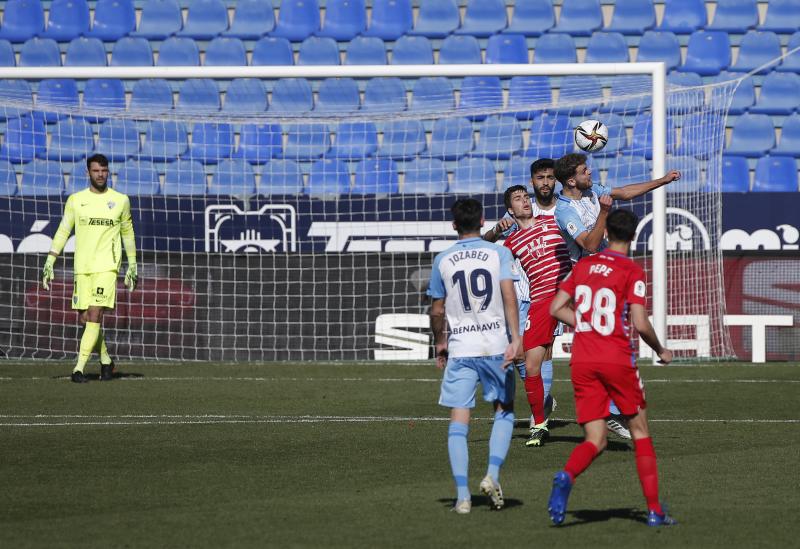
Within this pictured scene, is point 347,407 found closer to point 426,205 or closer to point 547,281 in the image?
point 547,281

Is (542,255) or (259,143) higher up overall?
(259,143)

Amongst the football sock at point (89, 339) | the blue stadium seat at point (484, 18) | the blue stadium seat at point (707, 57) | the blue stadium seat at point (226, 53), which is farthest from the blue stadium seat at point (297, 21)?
the football sock at point (89, 339)

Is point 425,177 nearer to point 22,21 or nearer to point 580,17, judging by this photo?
point 580,17

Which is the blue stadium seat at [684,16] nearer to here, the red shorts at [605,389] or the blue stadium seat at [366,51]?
the blue stadium seat at [366,51]

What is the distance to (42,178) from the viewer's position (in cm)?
1833

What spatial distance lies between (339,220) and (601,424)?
437 inches

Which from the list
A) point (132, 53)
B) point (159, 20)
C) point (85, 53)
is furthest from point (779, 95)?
point (85, 53)

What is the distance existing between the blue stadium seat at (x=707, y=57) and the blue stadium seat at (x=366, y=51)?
15.4 ft

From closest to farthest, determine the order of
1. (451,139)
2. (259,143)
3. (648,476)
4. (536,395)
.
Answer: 1. (648,476)
2. (536,395)
3. (259,143)
4. (451,139)

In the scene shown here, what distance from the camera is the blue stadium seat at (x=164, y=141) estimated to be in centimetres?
1875

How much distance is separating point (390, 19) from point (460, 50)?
130 centimetres

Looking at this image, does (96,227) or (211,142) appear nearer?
(96,227)

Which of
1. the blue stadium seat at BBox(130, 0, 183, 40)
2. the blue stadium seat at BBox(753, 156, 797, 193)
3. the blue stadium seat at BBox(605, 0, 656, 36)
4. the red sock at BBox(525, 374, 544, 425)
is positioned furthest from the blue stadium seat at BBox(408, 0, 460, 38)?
the red sock at BBox(525, 374, 544, 425)

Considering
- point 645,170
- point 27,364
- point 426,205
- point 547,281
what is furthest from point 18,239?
point 547,281
